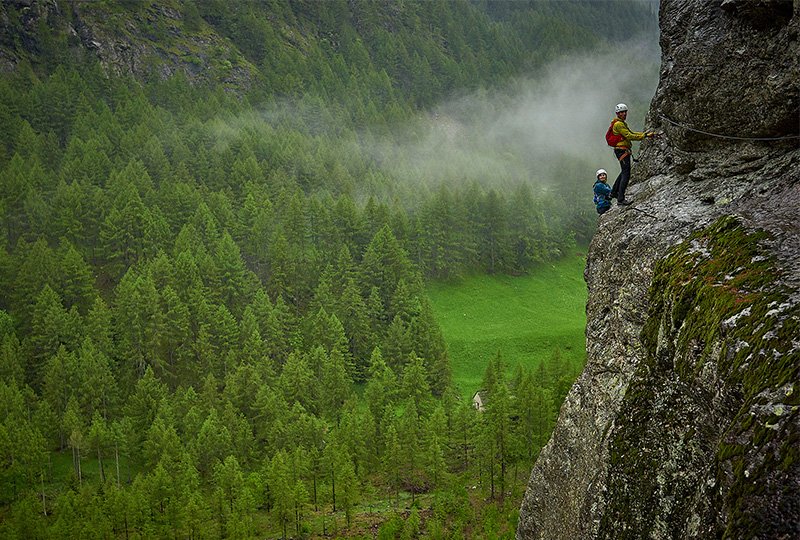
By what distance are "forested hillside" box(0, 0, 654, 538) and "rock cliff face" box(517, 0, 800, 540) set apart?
3271 centimetres

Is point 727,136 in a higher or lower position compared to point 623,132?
lower

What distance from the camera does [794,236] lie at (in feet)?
38.2

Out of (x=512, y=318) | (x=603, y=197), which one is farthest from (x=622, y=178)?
(x=512, y=318)

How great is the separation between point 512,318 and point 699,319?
320 ft

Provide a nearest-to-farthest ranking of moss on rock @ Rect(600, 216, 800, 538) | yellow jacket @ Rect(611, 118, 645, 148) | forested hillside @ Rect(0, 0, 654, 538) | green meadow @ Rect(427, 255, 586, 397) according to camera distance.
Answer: moss on rock @ Rect(600, 216, 800, 538) < yellow jacket @ Rect(611, 118, 645, 148) < forested hillside @ Rect(0, 0, 654, 538) < green meadow @ Rect(427, 255, 586, 397)

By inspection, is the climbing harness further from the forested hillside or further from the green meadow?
the green meadow

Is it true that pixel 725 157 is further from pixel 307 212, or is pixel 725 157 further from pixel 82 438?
pixel 307 212

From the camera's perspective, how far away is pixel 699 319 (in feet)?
37.8

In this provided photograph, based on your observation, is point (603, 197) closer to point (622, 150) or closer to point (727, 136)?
point (622, 150)

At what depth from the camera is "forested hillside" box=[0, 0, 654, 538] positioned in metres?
59.5

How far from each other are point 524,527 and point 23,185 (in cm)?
11352

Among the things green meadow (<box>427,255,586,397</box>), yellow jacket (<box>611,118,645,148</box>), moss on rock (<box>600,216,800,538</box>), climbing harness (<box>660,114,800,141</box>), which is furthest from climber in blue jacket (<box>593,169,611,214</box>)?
green meadow (<box>427,255,586,397</box>)

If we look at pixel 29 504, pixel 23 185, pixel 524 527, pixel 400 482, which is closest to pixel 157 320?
pixel 29 504

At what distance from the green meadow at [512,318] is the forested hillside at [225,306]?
202 inches
